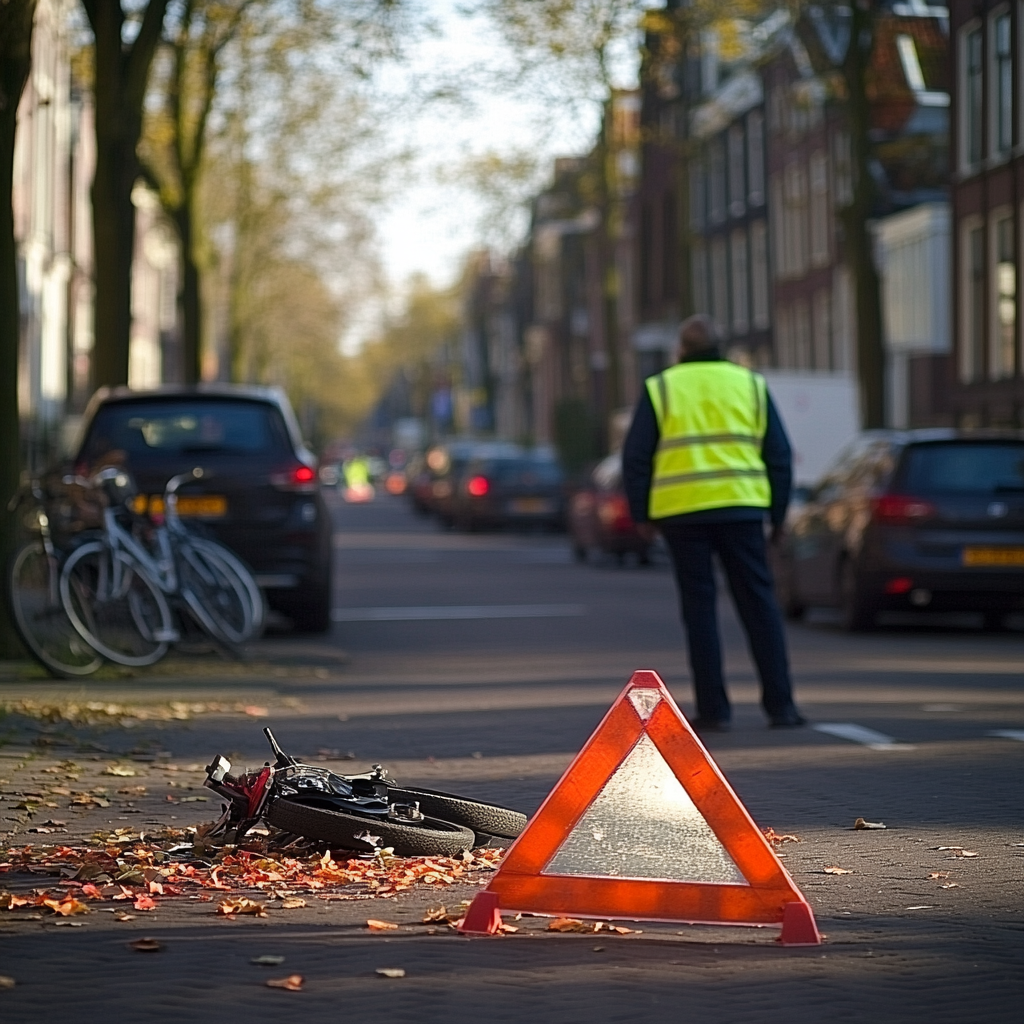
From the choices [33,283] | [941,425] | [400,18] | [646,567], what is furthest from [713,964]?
[33,283]

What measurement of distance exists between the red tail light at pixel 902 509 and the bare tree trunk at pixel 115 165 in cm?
687

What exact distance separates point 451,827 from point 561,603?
14.7 m

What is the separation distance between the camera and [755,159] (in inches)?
2322

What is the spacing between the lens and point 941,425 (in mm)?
41375

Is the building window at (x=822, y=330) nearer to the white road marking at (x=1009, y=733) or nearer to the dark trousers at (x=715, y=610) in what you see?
the dark trousers at (x=715, y=610)

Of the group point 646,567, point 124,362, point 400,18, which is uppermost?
point 400,18

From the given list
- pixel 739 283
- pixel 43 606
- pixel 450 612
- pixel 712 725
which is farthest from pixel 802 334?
pixel 712 725

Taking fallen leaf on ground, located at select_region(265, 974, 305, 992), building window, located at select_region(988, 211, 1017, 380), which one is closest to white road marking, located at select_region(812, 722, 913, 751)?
fallen leaf on ground, located at select_region(265, 974, 305, 992)

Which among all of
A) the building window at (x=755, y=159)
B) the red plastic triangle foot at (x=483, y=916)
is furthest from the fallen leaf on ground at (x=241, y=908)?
the building window at (x=755, y=159)

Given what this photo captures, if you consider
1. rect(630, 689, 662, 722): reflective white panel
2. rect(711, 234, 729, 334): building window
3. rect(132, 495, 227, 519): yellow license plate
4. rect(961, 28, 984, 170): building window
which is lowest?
rect(630, 689, 662, 722): reflective white panel

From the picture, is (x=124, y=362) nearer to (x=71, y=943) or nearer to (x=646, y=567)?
(x=646, y=567)

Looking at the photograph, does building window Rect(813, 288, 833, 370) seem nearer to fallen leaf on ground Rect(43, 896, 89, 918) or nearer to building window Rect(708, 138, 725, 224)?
building window Rect(708, 138, 725, 224)

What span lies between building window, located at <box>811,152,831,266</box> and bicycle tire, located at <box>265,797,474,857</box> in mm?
44754

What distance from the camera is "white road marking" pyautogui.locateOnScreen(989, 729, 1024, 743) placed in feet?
32.8
